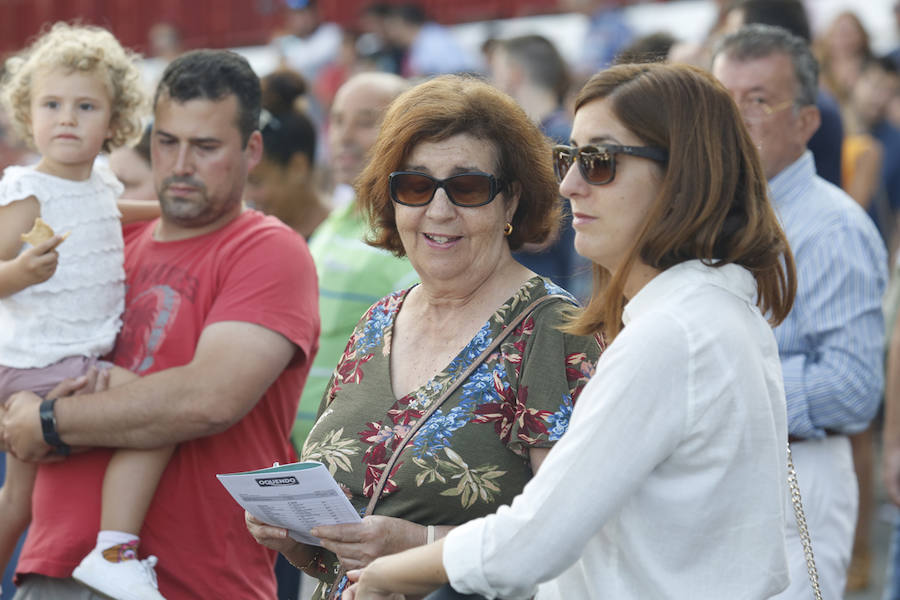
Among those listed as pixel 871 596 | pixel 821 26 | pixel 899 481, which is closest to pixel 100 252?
pixel 899 481

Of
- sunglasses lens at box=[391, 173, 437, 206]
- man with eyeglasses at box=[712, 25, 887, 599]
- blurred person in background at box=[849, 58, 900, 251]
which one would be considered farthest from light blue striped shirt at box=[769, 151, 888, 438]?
blurred person in background at box=[849, 58, 900, 251]

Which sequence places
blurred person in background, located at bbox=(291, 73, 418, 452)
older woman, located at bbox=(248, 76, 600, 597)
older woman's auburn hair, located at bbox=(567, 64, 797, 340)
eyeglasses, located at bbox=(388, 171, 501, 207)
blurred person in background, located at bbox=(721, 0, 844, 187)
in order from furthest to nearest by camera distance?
blurred person in background, located at bbox=(291, 73, 418, 452)
blurred person in background, located at bbox=(721, 0, 844, 187)
eyeglasses, located at bbox=(388, 171, 501, 207)
older woman, located at bbox=(248, 76, 600, 597)
older woman's auburn hair, located at bbox=(567, 64, 797, 340)

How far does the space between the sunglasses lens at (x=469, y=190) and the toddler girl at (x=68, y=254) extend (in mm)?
1147

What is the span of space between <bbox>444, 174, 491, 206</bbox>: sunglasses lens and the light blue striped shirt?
1.25 metres

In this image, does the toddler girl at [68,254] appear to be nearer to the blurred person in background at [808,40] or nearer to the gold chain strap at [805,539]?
the gold chain strap at [805,539]

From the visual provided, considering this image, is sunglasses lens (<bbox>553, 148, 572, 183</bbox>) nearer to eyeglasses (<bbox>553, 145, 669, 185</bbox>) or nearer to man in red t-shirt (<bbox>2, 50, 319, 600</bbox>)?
eyeglasses (<bbox>553, 145, 669, 185</bbox>)

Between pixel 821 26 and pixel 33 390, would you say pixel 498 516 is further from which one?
pixel 821 26

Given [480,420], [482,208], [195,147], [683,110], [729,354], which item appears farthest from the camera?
[195,147]

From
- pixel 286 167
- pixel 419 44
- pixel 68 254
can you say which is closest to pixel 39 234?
pixel 68 254

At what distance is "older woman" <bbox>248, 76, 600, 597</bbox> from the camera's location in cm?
254

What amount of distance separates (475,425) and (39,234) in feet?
4.79

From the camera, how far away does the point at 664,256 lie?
7.04ft

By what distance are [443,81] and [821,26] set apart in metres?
8.57

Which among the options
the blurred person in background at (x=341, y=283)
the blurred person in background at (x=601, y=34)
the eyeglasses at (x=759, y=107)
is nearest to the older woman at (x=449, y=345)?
the eyeglasses at (x=759, y=107)
